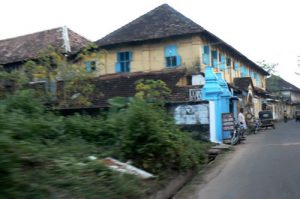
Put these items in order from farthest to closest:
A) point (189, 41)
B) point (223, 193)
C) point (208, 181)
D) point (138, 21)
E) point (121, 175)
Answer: point (138, 21), point (189, 41), point (208, 181), point (223, 193), point (121, 175)

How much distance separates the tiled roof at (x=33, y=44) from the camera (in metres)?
28.4

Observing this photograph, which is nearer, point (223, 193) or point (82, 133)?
point (223, 193)

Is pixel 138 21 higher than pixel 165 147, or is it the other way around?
pixel 138 21

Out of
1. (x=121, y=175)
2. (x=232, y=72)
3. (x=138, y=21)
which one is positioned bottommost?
(x=121, y=175)

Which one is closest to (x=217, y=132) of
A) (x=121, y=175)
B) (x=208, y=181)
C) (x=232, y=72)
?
(x=208, y=181)

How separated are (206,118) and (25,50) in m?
16.3

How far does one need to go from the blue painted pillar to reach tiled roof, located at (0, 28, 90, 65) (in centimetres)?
1104

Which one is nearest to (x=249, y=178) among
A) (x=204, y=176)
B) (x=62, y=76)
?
(x=204, y=176)

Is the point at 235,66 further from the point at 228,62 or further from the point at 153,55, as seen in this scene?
the point at 153,55

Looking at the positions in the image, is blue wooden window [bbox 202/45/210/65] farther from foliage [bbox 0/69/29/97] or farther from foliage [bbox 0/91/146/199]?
foliage [bbox 0/91/146/199]

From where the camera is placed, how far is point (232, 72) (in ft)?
107

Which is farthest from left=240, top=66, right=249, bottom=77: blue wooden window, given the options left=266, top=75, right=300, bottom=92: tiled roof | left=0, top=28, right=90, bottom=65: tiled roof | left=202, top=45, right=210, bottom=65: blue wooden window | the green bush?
left=266, top=75, right=300, bottom=92: tiled roof

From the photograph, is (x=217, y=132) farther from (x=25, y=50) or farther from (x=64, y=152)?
(x=25, y=50)

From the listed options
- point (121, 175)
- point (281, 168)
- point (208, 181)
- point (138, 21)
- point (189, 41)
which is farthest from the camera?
point (138, 21)
